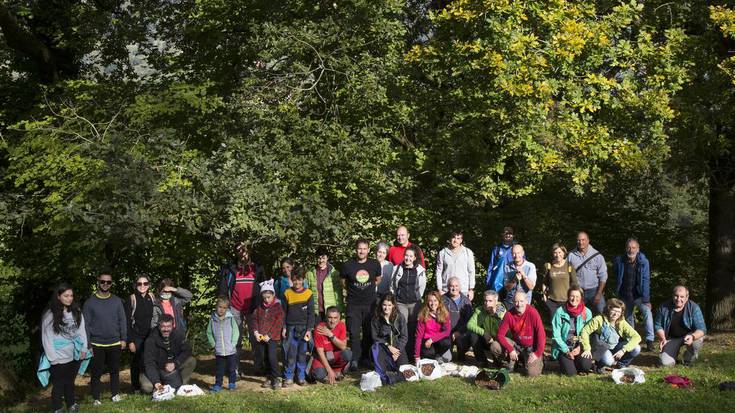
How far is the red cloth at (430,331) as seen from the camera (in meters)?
10.5

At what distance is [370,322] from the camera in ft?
34.0

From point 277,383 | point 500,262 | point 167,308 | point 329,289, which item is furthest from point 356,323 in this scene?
point 167,308

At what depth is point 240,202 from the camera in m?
11.2

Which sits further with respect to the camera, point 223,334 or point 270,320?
point 270,320

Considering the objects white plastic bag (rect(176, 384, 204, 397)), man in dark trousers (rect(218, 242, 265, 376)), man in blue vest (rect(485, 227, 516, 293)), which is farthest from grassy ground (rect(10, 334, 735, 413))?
man in blue vest (rect(485, 227, 516, 293))

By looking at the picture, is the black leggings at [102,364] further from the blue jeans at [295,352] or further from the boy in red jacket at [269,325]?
the blue jeans at [295,352]

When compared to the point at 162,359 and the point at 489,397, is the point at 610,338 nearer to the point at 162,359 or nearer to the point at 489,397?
the point at 489,397

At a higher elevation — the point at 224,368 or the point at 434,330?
the point at 434,330

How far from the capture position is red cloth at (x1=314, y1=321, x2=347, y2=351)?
10.3 metres

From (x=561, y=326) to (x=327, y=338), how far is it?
3.09 metres

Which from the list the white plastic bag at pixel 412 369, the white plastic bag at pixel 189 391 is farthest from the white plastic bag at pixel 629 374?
the white plastic bag at pixel 189 391

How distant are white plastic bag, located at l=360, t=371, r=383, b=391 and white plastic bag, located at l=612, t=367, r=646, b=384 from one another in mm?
2876

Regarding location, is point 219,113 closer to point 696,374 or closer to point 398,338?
point 398,338

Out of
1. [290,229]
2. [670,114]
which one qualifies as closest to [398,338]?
[290,229]
